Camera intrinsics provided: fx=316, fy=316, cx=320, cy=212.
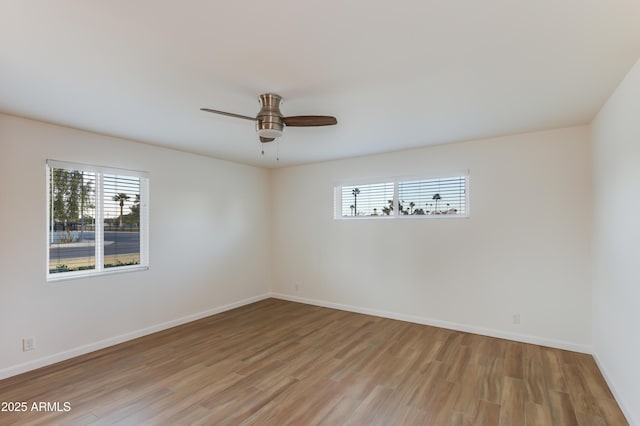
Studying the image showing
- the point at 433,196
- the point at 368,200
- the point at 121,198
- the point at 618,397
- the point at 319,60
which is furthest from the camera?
the point at 368,200

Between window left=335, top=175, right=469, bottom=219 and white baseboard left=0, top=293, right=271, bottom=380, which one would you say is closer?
white baseboard left=0, top=293, right=271, bottom=380

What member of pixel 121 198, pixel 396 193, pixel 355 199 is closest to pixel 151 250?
pixel 121 198

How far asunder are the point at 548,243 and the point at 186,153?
484 centimetres

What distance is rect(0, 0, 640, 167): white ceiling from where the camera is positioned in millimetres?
1592

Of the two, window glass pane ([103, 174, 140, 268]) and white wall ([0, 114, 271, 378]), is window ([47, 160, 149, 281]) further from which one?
white wall ([0, 114, 271, 378])

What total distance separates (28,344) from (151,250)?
58.6 inches

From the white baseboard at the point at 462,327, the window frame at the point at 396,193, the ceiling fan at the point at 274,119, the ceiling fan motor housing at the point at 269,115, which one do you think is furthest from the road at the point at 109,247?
the window frame at the point at 396,193

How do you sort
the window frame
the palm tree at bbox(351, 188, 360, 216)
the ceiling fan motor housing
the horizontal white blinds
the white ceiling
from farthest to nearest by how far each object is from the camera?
the palm tree at bbox(351, 188, 360, 216), the window frame, the horizontal white blinds, the ceiling fan motor housing, the white ceiling

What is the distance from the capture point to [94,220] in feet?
12.1

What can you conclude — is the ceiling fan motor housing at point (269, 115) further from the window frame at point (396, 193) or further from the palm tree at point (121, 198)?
the window frame at point (396, 193)

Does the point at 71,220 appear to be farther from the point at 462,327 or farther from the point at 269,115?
the point at 462,327

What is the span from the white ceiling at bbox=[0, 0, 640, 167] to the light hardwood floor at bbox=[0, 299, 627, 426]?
97.6 inches

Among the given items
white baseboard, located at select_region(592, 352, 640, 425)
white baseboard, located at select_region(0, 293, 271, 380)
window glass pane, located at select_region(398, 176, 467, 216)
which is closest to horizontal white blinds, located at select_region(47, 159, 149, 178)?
white baseboard, located at select_region(0, 293, 271, 380)

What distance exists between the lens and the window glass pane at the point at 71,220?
3354 mm
